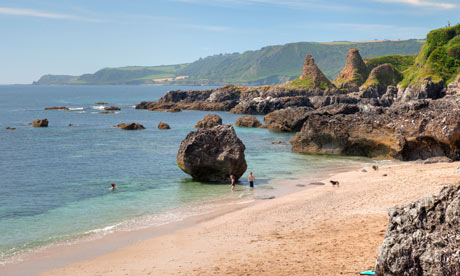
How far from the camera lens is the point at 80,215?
25.5 m

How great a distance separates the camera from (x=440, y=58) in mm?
116438

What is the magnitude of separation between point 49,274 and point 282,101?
101120mm

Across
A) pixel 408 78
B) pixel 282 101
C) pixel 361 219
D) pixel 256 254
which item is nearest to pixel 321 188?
pixel 361 219

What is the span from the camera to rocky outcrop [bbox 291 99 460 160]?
1571 inches

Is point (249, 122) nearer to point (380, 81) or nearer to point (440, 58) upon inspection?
point (440, 58)

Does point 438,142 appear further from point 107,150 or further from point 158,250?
point 107,150

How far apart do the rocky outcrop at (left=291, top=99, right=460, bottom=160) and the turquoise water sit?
A: 2.70 metres

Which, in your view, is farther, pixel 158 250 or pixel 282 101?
pixel 282 101

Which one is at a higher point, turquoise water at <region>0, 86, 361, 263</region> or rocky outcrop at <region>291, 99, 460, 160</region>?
rocky outcrop at <region>291, 99, 460, 160</region>

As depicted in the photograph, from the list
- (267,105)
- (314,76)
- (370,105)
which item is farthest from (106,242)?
(314,76)

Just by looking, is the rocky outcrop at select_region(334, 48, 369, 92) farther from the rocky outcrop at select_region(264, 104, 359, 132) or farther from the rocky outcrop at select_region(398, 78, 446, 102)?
the rocky outcrop at select_region(264, 104, 359, 132)

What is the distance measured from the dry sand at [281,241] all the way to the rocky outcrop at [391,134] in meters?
13.9

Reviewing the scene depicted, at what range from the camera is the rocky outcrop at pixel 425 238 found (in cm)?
1020

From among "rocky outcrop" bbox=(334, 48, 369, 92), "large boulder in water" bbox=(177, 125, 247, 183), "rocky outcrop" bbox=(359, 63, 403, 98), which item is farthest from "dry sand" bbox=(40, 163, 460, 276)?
"rocky outcrop" bbox=(334, 48, 369, 92)
